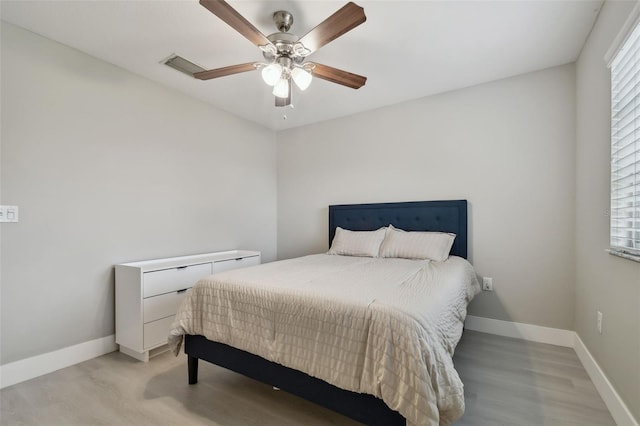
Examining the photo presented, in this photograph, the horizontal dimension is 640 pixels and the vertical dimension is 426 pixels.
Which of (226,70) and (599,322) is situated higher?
(226,70)

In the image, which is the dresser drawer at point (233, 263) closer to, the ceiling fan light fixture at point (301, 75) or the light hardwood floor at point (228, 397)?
the light hardwood floor at point (228, 397)

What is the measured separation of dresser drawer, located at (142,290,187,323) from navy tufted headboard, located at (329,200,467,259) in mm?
1907

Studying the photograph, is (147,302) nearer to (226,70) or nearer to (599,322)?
(226,70)

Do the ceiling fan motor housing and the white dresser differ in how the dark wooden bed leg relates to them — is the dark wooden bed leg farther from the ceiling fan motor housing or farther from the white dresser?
the ceiling fan motor housing

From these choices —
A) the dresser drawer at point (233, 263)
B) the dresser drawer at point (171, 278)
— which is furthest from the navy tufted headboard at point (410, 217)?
the dresser drawer at point (171, 278)

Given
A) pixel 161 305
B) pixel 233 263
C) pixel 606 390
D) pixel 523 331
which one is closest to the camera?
pixel 606 390

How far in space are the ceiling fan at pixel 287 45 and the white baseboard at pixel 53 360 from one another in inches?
89.7

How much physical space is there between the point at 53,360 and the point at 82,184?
1.33 metres

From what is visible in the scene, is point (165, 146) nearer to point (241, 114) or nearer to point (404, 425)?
point (241, 114)

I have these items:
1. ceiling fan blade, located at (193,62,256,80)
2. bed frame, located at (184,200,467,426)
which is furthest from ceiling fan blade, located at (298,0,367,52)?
bed frame, located at (184,200,467,426)

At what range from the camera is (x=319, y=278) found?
1.92 metres

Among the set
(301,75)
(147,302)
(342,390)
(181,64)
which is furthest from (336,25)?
(147,302)

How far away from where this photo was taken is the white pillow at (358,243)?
307cm

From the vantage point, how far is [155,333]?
2.38m
